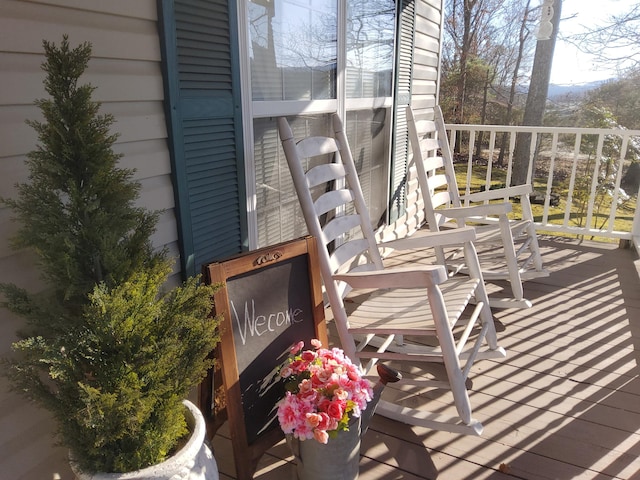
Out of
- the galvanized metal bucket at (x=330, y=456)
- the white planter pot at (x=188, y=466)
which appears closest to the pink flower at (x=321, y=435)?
the galvanized metal bucket at (x=330, y=456)

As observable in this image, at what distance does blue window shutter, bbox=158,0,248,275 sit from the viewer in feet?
5.29

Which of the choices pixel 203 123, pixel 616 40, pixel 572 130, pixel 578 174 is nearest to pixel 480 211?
pixel 203 123

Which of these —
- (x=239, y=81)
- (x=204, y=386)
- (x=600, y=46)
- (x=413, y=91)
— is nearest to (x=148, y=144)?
(x=239, y=81)

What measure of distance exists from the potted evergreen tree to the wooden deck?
2.35ft

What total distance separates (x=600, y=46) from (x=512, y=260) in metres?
8.54

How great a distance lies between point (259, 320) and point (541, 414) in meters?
1.26

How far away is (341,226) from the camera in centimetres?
211

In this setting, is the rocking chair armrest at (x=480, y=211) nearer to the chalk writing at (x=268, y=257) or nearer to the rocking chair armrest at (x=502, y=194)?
the rocking chair armrest at (x=502, y=194)

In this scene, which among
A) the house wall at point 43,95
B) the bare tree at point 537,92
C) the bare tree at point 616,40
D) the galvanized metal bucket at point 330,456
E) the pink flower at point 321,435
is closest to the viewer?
the house wall at point 43,95

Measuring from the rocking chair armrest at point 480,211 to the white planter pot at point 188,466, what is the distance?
189 cm

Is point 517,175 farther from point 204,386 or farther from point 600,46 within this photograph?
point 204,386

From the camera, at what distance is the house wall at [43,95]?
119 cm

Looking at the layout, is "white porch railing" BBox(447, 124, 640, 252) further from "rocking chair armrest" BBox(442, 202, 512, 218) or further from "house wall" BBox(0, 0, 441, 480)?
"house wall" BBox(0, 0, 441, 480)

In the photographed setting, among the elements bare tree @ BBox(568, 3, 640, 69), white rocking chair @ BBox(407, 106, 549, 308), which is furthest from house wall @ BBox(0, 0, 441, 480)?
bare tree @ BBox(568, 3, 640, 69)
